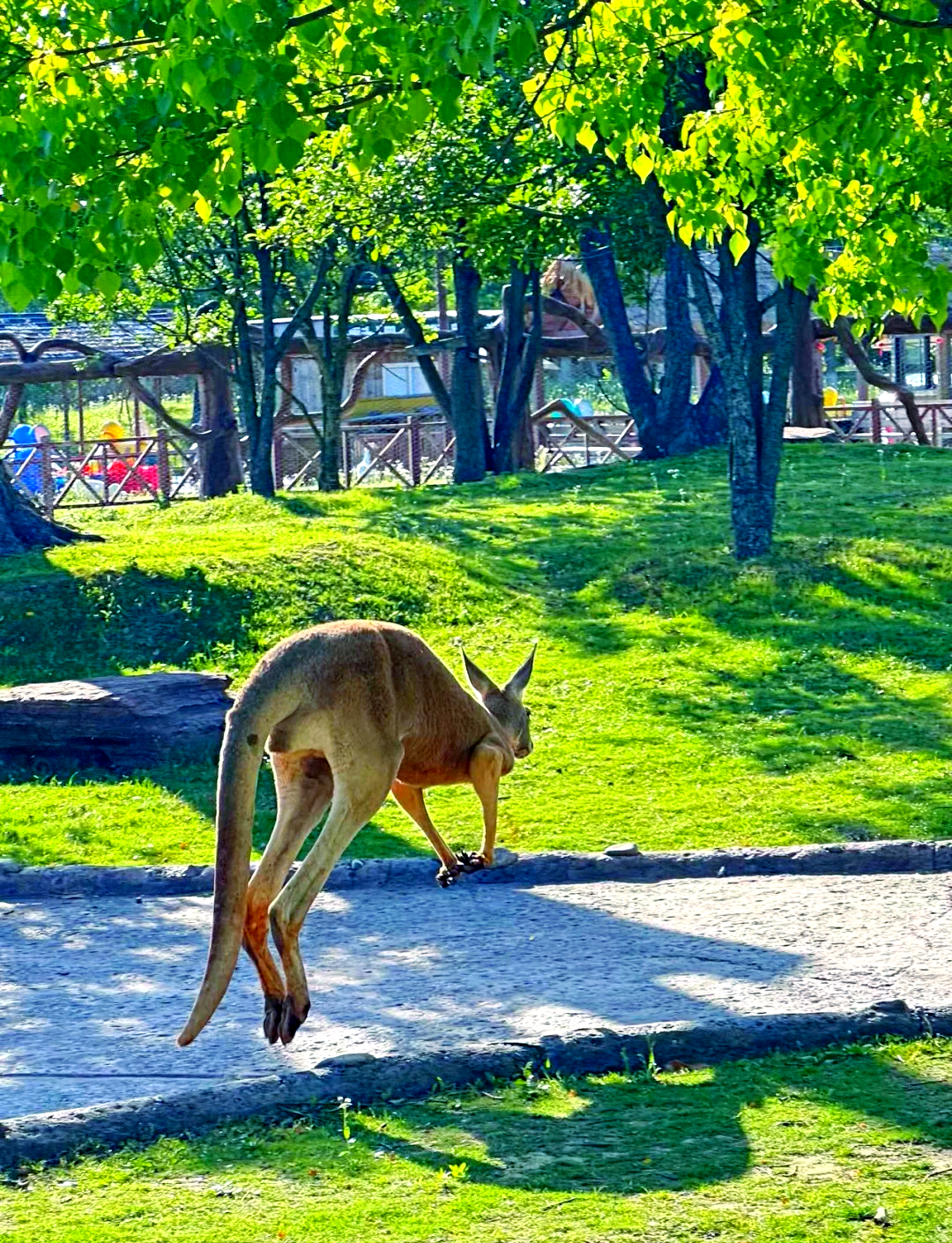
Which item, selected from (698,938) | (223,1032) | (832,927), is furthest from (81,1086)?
(832,927)

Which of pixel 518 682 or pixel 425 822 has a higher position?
pixel 518 682

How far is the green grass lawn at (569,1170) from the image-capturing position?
4.93 meters

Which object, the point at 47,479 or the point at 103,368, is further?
the point at 47,479

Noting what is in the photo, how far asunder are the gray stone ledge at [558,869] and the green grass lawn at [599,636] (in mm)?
284

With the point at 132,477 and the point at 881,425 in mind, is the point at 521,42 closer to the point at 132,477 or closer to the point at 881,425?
the point at 132,477

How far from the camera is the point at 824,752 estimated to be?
37.8 feet

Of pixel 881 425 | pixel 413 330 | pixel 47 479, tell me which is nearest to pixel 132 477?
pixel 47 479

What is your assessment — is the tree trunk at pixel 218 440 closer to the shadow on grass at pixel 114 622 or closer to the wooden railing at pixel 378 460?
the wooden railing at pixel 378 460

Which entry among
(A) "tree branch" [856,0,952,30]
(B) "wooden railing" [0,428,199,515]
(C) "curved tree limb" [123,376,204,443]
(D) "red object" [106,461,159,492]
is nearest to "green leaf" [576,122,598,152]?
(A) "tree branch" [856,0,952,30]

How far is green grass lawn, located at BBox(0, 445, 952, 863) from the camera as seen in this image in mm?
10703

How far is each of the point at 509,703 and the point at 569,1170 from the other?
371 centimetres

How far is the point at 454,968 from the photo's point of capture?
7945mm

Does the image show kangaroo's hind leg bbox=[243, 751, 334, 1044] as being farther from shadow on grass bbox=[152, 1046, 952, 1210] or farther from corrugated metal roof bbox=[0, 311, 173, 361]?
corrugated metal roof bbox=[0, 311, 173, 361]

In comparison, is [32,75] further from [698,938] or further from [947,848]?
[947,848]
